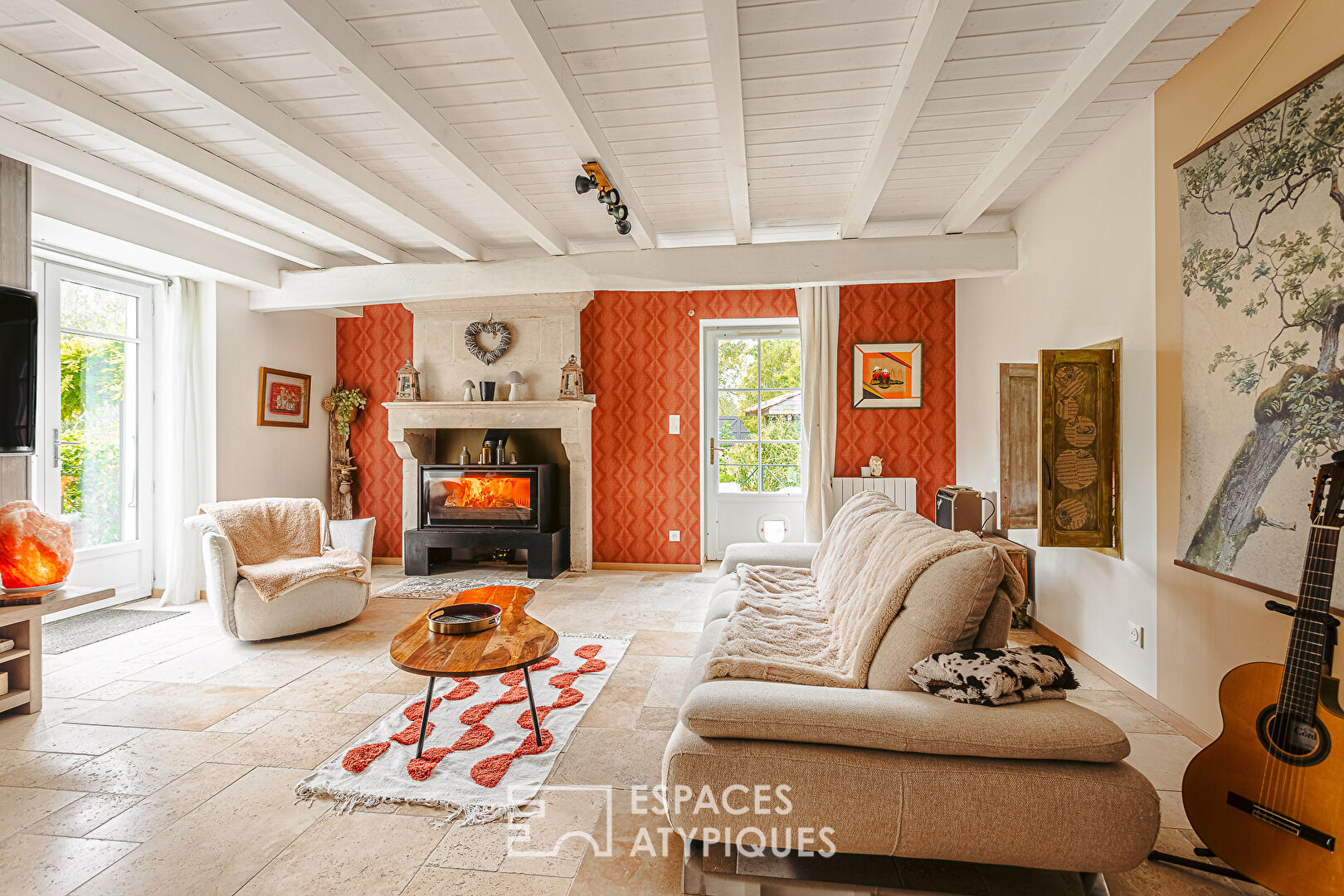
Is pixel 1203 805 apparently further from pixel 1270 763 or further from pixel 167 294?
pixel 167 294

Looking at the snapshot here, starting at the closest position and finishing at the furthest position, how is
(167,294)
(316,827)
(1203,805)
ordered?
(1203,805)
(316,827)
(167,294)

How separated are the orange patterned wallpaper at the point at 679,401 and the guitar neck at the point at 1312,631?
12.6ft

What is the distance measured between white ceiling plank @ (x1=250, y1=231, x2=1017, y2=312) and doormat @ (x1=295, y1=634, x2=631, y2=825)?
2.51 metres

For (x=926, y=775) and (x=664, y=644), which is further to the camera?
(x=664, y=644)

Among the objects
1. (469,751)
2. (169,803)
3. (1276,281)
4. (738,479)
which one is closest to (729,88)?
(1276,281)

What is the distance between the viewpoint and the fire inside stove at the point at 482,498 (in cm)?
552

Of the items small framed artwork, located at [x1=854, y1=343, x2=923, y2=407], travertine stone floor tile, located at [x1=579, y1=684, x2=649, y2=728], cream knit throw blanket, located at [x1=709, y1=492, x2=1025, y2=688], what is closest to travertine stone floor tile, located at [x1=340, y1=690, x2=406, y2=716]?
travertine stone floor tile, located at [x1=579, y1=684, x2=649, y2=728]

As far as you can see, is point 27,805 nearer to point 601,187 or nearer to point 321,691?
point 321,691

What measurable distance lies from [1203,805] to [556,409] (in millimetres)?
4578

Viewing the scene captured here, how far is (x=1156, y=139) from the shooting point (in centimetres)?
263

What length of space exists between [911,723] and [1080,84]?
2333mm

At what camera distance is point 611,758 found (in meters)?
2.35

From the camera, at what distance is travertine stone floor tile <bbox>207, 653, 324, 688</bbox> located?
310 cm

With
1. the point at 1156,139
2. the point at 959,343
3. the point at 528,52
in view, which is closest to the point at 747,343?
the point at 959,343
